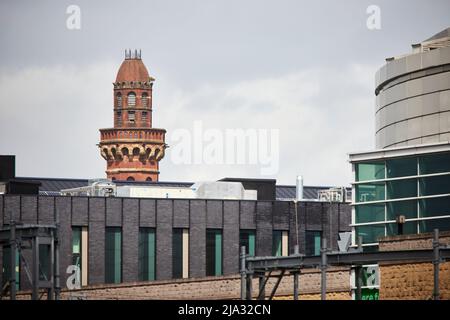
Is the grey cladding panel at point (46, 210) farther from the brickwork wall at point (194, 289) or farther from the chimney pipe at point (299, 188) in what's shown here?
the chimney pipe at point (299, 188)

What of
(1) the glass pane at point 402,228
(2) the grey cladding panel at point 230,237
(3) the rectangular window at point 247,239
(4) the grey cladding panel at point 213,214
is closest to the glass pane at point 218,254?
(2) the grey cladding panel at point 230,237

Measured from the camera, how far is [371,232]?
236 ft

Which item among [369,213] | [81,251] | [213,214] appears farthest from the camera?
[213,214]

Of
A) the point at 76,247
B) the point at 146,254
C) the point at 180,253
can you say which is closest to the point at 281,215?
the point at 180,253

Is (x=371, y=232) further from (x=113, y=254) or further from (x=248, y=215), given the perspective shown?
(x=248, y=215)

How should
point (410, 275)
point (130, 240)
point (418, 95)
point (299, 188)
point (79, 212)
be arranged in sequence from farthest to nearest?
point (299, 188), point (130, 240), point (79, 212), point (418, 95), point (410, 275)

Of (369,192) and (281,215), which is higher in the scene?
(369,192)

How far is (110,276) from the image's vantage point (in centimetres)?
9775

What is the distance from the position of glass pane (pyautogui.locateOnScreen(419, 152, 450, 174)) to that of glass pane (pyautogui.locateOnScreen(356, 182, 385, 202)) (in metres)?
2.68

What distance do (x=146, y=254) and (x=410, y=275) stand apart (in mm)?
35625
